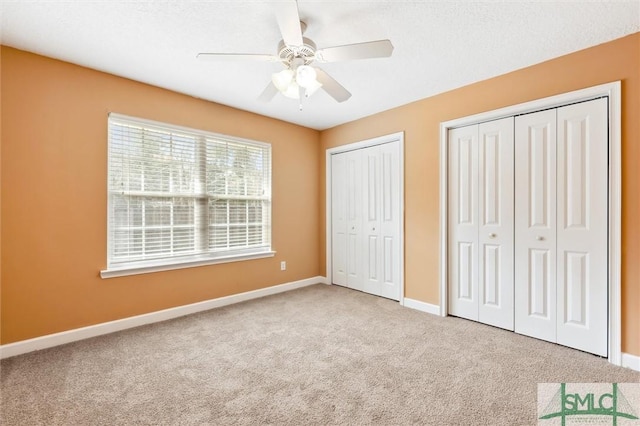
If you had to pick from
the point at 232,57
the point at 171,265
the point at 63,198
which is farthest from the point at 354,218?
the point at 63,198

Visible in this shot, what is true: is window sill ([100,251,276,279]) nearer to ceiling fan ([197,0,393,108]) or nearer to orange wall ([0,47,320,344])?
orange wall ([0,47,320,344])

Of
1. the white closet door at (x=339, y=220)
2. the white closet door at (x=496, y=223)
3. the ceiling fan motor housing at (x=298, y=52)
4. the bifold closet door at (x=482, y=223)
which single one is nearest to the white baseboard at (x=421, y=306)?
the bifold closet door at (x=482, y=223)

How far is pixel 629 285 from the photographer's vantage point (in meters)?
2.22

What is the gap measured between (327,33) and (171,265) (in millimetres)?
2738

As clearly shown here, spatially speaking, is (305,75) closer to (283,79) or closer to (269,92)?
(283,79)

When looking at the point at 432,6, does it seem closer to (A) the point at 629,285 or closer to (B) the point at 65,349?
(A) the point at 629,285

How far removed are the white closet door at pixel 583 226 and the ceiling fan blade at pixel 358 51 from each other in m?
1.86

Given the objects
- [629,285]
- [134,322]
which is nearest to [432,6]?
[629,285]

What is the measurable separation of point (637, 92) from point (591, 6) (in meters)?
0.81

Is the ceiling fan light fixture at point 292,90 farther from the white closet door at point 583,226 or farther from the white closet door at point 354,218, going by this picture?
the white closet door at point 583,226

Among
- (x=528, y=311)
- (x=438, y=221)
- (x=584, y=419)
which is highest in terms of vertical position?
(x=438, y=221)

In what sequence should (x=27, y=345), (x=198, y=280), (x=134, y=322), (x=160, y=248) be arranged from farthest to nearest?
(x=198, y=280) → (x=160, y=248) → (x=134, y=322) → (x=27, y=345)

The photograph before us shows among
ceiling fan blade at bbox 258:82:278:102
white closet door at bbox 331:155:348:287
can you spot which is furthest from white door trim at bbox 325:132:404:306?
ceiling fan blade at bbox 258:82:278:102

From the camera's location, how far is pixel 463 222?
10.6 ft
